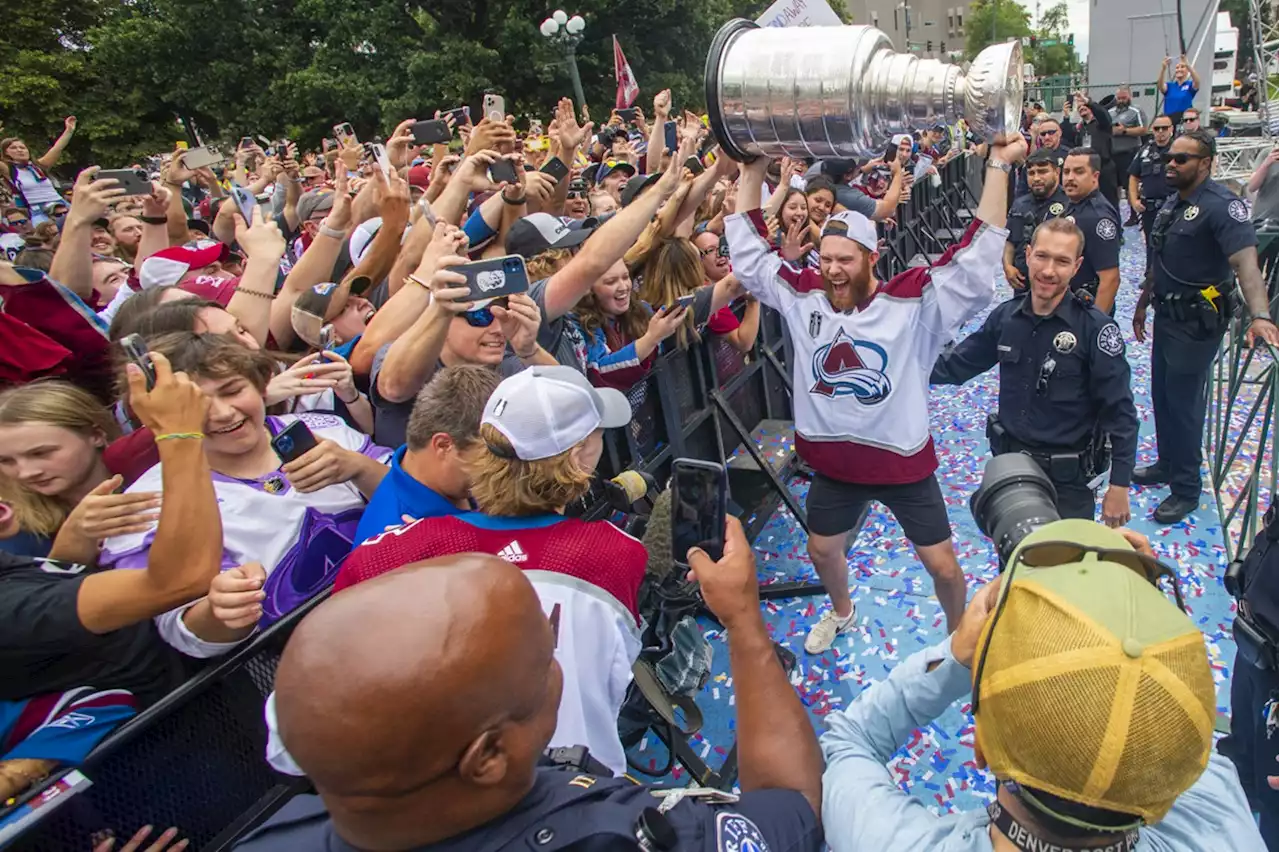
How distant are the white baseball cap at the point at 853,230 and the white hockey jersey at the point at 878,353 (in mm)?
198

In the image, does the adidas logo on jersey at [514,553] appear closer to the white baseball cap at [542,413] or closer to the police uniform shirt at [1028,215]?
the white baseball cap at [542,413]

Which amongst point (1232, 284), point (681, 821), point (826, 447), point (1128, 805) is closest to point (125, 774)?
point (681, 821)

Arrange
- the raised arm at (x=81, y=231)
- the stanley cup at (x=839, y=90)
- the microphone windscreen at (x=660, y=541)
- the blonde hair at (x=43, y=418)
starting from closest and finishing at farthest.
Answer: the blonde hair at (x=43, y=418)
the stanley cup at (x=839, y=90)
the microphone windscreen at (x=660, y=541)
the raised arm at (x=81, y=231)

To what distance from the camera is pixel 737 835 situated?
119 cm

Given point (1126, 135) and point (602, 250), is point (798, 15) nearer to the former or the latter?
point (602, 250)

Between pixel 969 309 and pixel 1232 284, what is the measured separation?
107 inches

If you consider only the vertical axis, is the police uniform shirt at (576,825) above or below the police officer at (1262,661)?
above

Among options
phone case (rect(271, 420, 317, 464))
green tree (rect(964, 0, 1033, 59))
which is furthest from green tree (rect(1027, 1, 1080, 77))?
phone case (rect(271, 420, 317, 464))

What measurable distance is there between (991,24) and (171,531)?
78.3 meters

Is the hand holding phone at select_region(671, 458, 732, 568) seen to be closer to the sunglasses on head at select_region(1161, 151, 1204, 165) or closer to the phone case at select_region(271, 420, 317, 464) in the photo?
the phone case at select_region(271, 420, 317, 464)

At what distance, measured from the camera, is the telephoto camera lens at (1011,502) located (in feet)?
5.14

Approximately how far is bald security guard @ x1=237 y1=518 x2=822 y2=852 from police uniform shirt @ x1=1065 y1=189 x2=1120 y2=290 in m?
5.40

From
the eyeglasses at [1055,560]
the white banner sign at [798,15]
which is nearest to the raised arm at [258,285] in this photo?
the white banner sign at [798,15]

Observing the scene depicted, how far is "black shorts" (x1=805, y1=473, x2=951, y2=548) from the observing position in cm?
325
